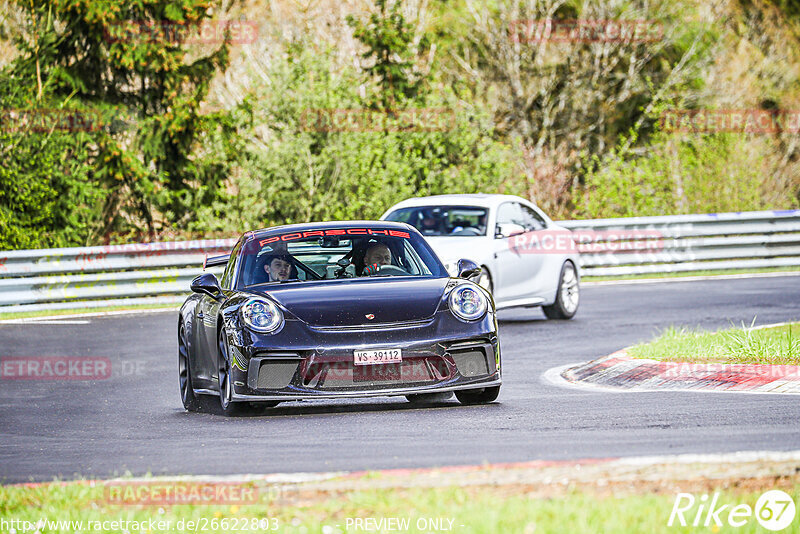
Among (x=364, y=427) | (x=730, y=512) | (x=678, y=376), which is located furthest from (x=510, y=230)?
(x=730, y=512)

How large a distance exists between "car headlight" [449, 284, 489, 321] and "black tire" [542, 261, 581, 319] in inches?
321

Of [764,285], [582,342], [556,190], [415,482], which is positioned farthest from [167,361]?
[556,190]

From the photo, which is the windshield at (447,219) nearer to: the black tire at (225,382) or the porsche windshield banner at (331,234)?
the porsche windshield banner at (331,234)

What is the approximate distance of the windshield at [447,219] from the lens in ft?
56.8

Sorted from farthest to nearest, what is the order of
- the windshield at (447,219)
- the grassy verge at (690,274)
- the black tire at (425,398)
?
the grassy verge at (690,274) < the windshield at (447,219) < the black tire at (425,398)

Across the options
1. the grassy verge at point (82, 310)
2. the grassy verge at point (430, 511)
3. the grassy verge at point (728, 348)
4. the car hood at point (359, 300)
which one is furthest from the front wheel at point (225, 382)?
the grassy verge at point (82, 310)

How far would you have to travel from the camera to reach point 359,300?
9805 mm

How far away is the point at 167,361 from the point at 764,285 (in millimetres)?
10896

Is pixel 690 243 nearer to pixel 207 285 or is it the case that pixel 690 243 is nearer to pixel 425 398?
pixel 425 398

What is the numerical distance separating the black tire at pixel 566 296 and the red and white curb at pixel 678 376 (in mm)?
5692

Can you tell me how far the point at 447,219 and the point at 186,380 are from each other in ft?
22.3

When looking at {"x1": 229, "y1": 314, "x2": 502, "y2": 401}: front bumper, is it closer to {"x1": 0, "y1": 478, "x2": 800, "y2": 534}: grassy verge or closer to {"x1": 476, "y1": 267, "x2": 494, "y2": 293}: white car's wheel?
{"x1": 0, "y1": 478, "x2": 800, "y2": 534}: grassy verge

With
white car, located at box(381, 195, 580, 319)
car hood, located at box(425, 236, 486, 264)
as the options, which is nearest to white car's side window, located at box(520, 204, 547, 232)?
white car, located at box(381, 195, 580, 319)

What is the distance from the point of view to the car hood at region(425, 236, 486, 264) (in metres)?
16.4
